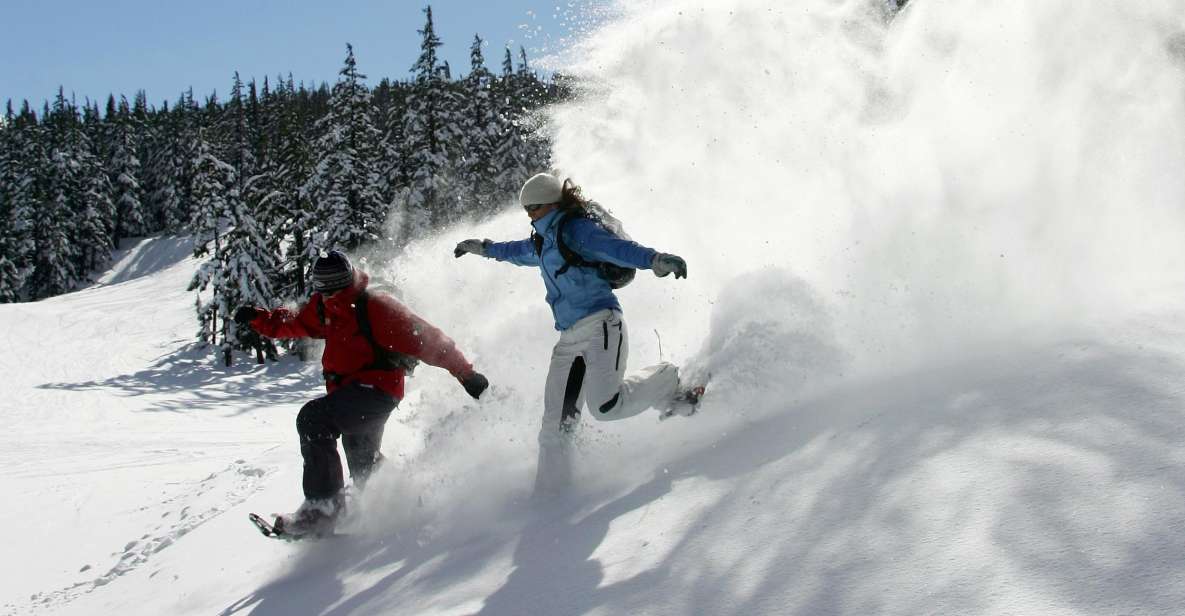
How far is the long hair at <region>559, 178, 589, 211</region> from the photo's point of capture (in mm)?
4965

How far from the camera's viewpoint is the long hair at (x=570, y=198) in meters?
4.96

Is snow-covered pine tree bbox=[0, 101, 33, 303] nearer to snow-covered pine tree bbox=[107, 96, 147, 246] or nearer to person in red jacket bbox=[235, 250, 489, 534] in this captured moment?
snow-covered pine tree bbox=[107, 96, 147, 246]

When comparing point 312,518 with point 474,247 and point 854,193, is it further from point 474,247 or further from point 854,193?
point 854,193

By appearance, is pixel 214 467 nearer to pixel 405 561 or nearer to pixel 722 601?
pixel 405 561

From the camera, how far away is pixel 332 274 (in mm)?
5211

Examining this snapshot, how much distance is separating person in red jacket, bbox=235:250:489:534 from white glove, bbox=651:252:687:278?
1.51 meters

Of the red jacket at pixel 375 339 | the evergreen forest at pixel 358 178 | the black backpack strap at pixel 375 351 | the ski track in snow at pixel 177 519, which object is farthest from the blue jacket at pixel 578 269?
the evergreen forest at pixel 358 178

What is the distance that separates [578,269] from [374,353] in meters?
1.51

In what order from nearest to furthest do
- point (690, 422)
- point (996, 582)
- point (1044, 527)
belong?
point (996, 582) → point (1044, 527) → point (690, 422)

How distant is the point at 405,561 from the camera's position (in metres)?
4.57

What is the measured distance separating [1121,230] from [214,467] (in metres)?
11.2

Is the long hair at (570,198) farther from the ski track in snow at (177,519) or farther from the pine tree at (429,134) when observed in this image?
the pine tree at (429,134)

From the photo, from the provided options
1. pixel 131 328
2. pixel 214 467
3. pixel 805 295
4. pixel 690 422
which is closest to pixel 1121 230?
pixel 805 295

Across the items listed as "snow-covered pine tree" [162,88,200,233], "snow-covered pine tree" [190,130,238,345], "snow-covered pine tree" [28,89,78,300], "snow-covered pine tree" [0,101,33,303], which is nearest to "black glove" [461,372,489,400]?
"snow-covered pine tree" [190,130,238,345]
